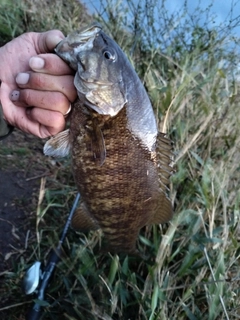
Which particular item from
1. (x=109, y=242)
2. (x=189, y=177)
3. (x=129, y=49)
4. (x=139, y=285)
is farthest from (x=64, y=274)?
(x=129, y=49)

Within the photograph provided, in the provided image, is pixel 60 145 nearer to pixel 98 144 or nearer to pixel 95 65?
pixel 98 144

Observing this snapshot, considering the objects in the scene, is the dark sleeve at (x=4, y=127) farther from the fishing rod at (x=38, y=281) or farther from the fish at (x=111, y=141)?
the fishing rod at (x=38, y=281)

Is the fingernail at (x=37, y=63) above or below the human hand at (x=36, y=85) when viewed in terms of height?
above

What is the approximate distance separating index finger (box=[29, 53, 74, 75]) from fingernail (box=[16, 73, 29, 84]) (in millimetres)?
70

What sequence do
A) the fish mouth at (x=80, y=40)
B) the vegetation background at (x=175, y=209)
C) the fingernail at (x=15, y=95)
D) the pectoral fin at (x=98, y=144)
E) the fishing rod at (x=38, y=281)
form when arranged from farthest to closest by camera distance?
the fishing rod at (x=38, y=281), the vegetation background at (x=175, y=209), the fingernail at (x=15, y=95), the pectoral fin at (x=98, y=144), the fish mouth at (x=80, y=40)

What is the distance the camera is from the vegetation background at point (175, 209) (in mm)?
2068

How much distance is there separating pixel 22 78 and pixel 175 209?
49.3 inches

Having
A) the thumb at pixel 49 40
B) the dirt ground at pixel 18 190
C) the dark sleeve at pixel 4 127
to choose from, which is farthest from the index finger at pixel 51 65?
the dirt ground at pixel 18 190

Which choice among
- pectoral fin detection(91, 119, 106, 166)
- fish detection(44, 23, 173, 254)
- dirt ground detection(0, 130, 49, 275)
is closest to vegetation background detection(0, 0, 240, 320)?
dirt ground detection(0, 130, 49, 275)

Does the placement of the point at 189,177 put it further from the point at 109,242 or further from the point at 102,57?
the point at 102,57

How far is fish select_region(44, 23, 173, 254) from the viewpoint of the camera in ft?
4.55

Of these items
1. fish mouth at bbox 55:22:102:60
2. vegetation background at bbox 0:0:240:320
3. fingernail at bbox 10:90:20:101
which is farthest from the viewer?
vegetation background at bbox 0:0:240:320

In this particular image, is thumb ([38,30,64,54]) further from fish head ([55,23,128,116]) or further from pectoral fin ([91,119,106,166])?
pectoral fin ([91,119,106,166])

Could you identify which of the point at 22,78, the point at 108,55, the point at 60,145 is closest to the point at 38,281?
→ the point at 60,145
